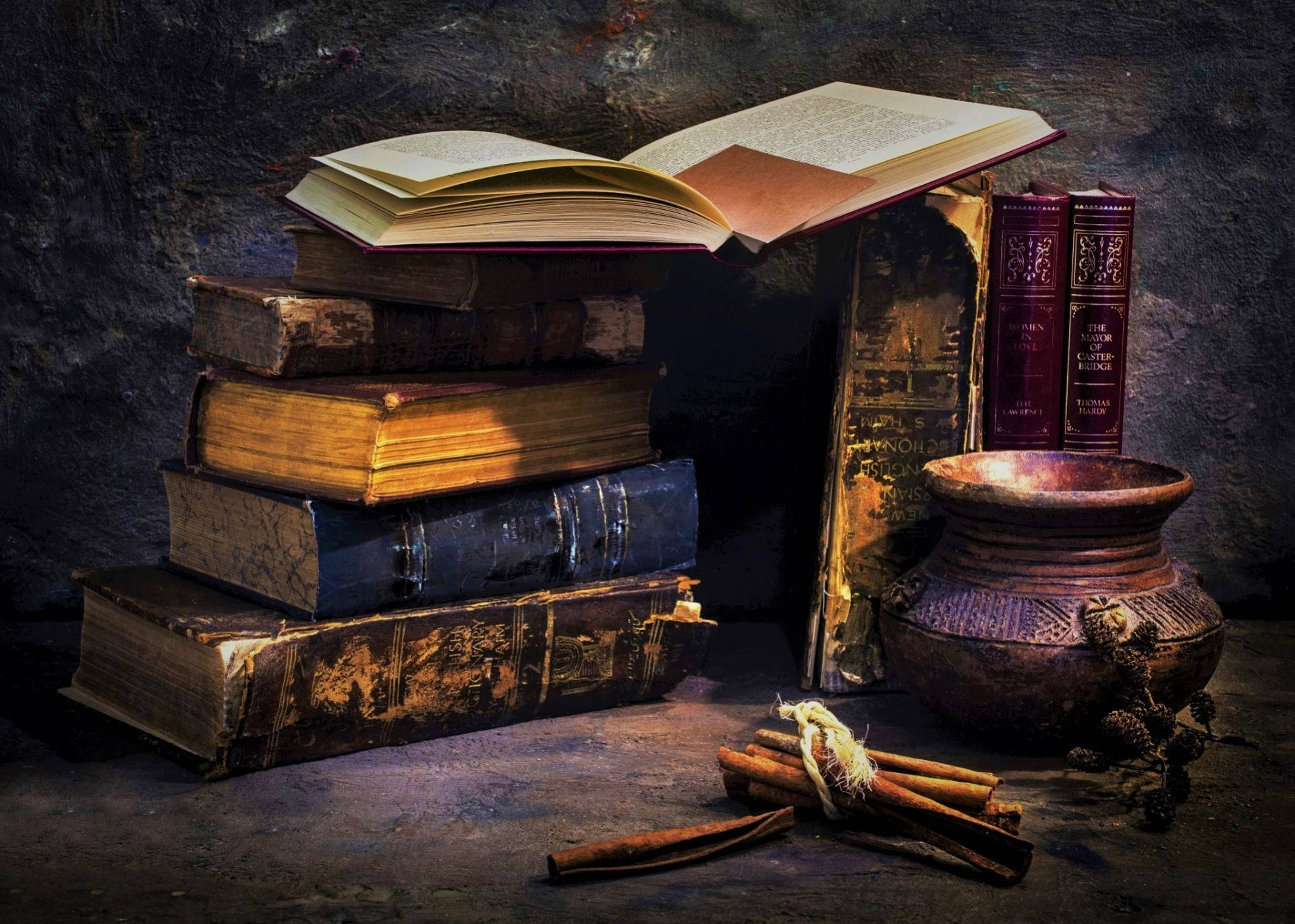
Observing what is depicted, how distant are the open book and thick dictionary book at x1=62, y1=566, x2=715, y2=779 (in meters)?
0.59

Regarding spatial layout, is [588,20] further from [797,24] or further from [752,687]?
[752,687]

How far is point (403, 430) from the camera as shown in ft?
6.71

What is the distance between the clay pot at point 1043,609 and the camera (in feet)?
6.75

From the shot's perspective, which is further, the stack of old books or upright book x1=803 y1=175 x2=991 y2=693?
upright book x1=803 y1=175 x2=991 y2=693

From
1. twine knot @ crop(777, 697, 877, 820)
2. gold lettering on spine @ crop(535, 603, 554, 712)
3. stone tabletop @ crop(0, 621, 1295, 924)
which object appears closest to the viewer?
stone tabletop @ crop(0, 621, 1295, 924)

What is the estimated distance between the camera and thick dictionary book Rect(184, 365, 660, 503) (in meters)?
2.03

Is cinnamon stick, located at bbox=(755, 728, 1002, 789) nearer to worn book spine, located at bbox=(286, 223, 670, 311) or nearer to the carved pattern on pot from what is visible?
the carved pattern on pot

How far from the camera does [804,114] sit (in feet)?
8.14

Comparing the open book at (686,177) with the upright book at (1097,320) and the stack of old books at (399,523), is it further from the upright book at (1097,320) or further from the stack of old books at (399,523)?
the upright book at (1097,320)

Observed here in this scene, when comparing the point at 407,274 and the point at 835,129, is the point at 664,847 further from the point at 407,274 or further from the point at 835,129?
the point at 835,129

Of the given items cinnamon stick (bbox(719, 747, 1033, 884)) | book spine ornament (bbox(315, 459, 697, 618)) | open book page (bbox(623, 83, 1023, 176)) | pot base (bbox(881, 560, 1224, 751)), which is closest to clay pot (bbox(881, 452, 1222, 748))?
pot base (bbox(881, 560, 1224, 751))

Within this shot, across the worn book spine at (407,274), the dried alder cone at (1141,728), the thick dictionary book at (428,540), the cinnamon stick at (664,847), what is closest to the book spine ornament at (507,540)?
the thick dictionary book at (428,540)

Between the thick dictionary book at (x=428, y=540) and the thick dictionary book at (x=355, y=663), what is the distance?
33mm

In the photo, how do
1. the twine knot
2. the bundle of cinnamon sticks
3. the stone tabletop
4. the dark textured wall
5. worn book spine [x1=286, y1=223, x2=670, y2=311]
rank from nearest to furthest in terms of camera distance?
the stone tabletop, the bundle of cinnamon sticks, the twine knot, worn book spine [x1=286, y1=223, x2=670, y2=311], the dark textured wall
